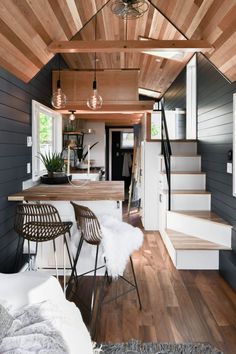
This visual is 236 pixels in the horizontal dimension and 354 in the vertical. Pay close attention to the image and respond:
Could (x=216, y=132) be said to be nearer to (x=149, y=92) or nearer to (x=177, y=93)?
(x=177, y=93)

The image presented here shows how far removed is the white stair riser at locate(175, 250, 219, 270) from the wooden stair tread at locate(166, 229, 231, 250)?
9 centimetres

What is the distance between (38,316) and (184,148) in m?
4.63

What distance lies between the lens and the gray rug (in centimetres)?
225

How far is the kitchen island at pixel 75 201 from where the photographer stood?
309 cm

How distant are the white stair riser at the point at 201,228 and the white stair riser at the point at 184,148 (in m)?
1.69

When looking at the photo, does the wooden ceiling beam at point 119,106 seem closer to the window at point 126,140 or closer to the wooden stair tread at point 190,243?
the wooden stair tread at point 190,243

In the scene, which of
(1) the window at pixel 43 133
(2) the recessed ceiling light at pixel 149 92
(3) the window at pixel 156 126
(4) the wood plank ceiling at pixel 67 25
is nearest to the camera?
(4) the wood plank ceiling at pixel 67 25

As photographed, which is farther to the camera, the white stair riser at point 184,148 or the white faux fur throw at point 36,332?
the white stair riser at point 184,148

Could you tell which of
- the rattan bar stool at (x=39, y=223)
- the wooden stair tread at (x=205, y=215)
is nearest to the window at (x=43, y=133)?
the rattan bar stool at (x=39, y=223)

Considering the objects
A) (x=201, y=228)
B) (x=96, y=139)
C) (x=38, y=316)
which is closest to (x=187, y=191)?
(x=201, y=228)

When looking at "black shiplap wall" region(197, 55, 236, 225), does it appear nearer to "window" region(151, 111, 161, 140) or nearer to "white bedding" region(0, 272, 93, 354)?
"white bedding" region(0, 272, 93, 354)

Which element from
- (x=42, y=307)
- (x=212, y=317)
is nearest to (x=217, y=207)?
(x=212, y=317)

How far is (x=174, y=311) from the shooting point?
2850mm

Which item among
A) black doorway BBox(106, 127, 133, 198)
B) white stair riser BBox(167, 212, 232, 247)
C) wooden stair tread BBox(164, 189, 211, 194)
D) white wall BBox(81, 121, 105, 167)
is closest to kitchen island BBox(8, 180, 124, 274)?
white stair riser BBox(167, 212, 232, 247)
